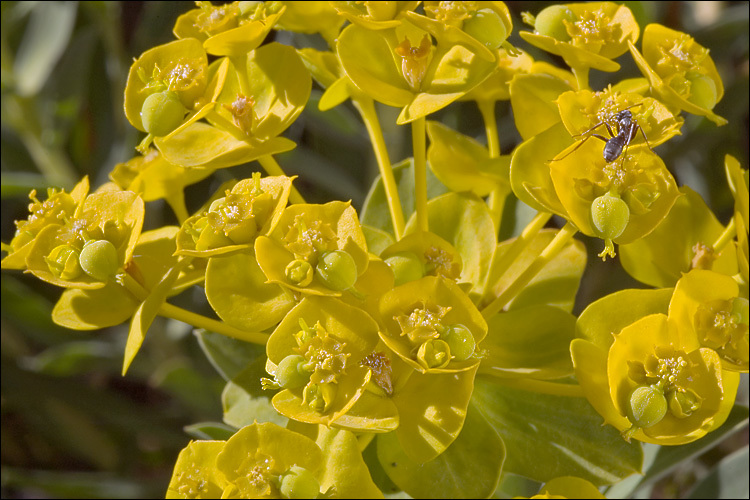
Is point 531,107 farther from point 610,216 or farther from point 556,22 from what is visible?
point 610,216

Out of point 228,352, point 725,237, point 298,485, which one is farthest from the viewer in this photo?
point 228,352

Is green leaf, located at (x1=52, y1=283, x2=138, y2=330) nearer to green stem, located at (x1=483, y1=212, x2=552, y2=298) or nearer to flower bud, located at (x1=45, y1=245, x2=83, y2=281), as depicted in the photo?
flower bud, located at (x1=45, y1=245, x2=83, y2=281)

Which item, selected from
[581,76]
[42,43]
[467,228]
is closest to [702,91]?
[581,76]

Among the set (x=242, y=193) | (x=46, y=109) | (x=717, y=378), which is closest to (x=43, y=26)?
(x=46, y=109)

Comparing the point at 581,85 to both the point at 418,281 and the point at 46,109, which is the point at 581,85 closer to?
the point at 418,281

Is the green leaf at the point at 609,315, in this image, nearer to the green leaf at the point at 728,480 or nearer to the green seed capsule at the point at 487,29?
the green seed capsule at the point at 487,29

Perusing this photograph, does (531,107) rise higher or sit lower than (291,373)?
higher

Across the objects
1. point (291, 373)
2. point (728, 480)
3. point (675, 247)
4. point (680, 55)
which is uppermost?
point (680, 55)
